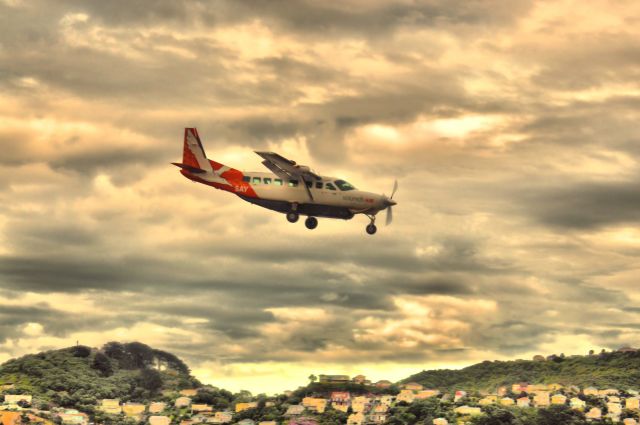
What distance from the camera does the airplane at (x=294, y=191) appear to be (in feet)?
311

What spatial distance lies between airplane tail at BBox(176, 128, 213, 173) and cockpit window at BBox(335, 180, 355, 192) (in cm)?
1247

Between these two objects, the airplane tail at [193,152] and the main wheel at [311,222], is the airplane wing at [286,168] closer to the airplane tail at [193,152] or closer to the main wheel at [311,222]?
the main wheel at [311,222]

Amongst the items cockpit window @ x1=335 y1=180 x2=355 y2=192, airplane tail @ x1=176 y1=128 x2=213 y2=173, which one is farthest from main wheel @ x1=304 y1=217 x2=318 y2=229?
airplane tail @ x1=176 y1=128 x2=213 y2=173

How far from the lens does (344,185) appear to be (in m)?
95.6

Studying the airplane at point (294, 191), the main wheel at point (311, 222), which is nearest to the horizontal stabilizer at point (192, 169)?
the airplane at point (294, 191)

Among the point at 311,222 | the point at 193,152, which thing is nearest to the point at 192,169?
the point at 193,152

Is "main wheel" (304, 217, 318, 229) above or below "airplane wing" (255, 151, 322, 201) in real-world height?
below

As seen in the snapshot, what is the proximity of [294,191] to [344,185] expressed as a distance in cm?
469

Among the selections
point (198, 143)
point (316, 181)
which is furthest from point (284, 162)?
point (198, 143)

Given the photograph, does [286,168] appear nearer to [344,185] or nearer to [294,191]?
[294,191]

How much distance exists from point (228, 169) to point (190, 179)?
3.66 m

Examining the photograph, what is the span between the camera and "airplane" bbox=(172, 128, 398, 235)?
9469cm

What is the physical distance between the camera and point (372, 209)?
316 feet

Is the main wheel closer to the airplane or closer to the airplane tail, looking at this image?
the airplane
